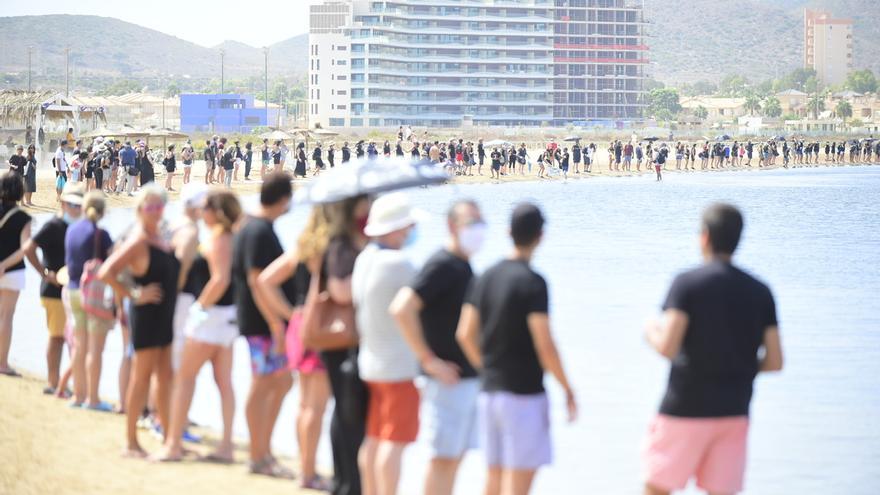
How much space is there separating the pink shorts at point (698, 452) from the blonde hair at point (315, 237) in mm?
1870

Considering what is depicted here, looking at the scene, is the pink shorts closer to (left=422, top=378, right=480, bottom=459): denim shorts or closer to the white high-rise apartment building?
(left=422, top=378, right=480, bottom=459): denim shorts

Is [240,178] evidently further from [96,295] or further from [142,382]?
[142,382]

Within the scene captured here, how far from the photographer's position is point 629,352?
1557 cm

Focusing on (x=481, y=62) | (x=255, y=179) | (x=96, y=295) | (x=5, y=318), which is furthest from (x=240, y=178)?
(x=481, y=62)

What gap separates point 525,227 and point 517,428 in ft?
3.00

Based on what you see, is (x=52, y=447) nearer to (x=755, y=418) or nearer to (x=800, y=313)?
(x=755, y=418)

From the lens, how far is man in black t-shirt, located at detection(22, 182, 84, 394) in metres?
10.3

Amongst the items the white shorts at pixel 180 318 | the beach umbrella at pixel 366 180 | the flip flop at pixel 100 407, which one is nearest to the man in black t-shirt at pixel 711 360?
the beach umbrella at pixel 366 180

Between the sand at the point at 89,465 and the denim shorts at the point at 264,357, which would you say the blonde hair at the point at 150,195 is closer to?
the denim shorts at the point at 264,357

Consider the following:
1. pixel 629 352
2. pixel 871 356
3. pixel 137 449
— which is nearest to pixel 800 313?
pixel 871 356

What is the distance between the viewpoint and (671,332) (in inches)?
234

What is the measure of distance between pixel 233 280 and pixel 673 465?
306cm

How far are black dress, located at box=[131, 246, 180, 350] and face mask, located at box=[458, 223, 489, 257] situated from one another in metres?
2.68

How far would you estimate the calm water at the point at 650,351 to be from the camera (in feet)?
33.3
